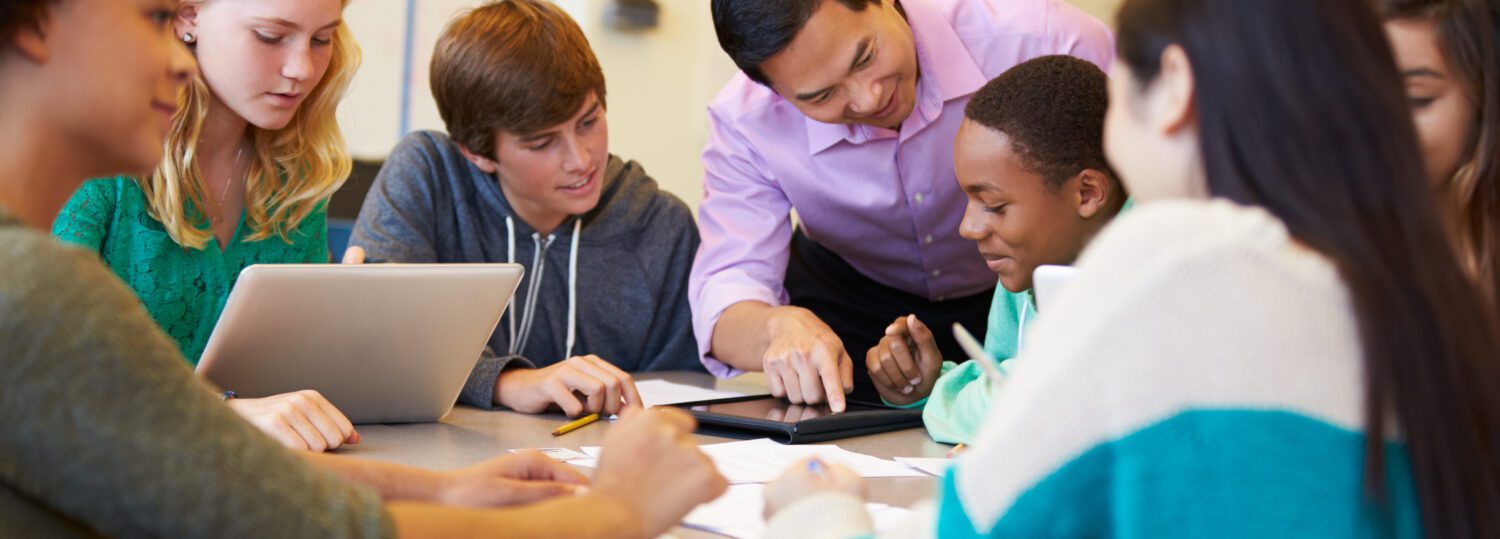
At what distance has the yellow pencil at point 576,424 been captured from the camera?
1547 mm

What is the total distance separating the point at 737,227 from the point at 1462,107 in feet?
4.13

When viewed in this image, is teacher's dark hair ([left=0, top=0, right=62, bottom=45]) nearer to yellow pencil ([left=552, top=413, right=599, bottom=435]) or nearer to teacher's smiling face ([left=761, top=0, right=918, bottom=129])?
yellow pencil ([left=552, top=413, right=599, bottom=435])

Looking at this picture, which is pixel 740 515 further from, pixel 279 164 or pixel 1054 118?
pixel 279 164

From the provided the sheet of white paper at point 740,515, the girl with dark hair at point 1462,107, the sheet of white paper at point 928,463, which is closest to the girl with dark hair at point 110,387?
the sheet of white paper at point 740,515

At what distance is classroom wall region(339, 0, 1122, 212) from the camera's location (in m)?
3.78

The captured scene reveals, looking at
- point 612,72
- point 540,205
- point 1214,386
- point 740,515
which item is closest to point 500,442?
point 740,515

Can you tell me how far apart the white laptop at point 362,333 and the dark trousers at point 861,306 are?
89 centimetres

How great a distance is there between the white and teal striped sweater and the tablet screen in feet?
2.68

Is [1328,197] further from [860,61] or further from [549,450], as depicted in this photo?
[860,61]

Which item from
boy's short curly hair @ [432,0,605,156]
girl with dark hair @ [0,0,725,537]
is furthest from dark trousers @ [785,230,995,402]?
girl with dark hair @ [0,0,725,537]

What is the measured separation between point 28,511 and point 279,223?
1.25m

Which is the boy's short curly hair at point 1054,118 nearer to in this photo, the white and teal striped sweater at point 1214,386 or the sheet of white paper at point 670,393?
the sheet of white paper at point 670,393

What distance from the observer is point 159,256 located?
1.71 meters

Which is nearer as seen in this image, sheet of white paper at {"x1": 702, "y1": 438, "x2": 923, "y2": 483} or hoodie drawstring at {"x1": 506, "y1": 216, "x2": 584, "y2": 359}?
sheet of white paper at {"x1": 702, "y1": 438, "x2": 923, "y2": 483}
